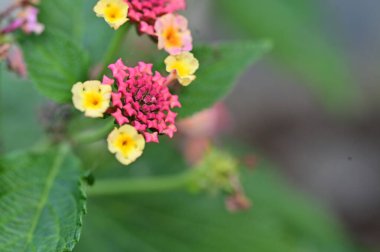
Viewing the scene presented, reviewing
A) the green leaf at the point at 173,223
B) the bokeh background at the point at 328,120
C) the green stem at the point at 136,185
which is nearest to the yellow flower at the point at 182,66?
the green stem at the point at 136,185

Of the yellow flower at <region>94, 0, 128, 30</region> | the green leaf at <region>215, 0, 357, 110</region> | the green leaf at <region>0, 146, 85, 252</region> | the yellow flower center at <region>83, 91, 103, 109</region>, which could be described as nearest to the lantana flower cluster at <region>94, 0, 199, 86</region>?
the yellow flower at <region>94, 0, 128, 30</region>

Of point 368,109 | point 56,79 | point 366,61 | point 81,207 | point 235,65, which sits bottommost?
point 81,207

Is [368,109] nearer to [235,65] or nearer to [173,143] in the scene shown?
[173,143]

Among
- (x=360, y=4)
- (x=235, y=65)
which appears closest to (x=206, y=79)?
(x=235, y=65)

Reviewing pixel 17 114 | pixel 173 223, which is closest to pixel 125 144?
pixel 173 223

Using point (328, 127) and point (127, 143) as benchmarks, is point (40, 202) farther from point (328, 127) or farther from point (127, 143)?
point (328, 127)

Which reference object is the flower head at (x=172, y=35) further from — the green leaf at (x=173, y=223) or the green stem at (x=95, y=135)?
the green leaf at (x=173, y=223)

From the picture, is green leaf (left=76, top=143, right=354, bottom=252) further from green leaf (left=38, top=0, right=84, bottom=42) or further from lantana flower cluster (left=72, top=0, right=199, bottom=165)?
lantana flower cluster (left=72, top=0, right=199, bottom=165)
